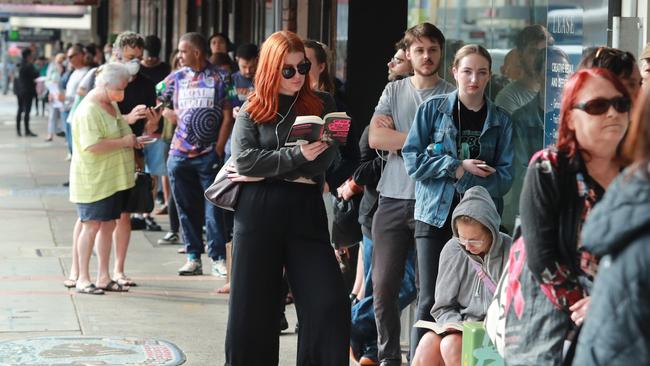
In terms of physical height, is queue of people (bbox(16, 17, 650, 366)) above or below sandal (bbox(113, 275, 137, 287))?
above

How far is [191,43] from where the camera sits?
9.94 metres

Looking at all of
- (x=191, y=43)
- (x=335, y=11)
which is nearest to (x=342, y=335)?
(x=191, y=43)

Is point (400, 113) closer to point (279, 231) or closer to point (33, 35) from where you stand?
point (279, 231)

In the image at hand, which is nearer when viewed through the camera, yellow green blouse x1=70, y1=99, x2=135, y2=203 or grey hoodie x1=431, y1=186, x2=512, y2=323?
grey hoodie x1=431, y1=186, x2=512, y2=323

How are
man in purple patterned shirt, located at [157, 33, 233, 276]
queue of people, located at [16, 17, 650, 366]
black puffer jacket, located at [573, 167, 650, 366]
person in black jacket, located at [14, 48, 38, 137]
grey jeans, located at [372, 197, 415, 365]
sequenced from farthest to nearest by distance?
person in black jacket, located at [14, 48, 38, 137], man in purple patterned shirt, located at [157, 33, 233, 276], grey jeans, located at [372, 197, 415, 365], queue of people, located at [16, 17, 650, 366], black puffer jacket, located at [573, 167, 650, 366]

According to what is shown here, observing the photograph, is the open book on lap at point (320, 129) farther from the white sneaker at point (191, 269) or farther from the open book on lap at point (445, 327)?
the white sneaker at point (191, 269)

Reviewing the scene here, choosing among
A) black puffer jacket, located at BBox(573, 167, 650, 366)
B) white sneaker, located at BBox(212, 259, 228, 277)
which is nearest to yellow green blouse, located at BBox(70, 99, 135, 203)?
white sneaker, located at BBox(212, 259, 228, 277)

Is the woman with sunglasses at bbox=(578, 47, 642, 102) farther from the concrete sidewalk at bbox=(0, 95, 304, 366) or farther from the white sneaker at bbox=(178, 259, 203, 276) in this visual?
the white sneaker at bbox=(178, 259, 203, 276)

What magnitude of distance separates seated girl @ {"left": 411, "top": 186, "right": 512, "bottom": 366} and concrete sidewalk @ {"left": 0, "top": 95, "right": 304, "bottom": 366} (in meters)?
1.80

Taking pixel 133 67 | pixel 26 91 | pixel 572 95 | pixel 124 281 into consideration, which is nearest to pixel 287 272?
pixel 572 95

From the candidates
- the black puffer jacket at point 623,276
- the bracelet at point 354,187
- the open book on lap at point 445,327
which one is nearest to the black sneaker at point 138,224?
the bracelet at point 354,187

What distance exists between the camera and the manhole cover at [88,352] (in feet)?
23.6

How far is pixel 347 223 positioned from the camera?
7535 mm

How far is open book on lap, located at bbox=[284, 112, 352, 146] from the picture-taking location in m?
5.71
